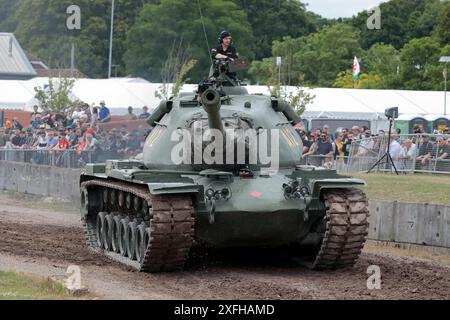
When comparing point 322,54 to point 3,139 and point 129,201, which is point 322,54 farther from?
point 129,201

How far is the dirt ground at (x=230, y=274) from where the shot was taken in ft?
47.3

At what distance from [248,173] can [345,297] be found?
354 cm

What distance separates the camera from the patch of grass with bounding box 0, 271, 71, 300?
13.1 m

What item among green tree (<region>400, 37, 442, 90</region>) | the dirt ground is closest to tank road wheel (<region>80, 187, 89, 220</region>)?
the dirt ground

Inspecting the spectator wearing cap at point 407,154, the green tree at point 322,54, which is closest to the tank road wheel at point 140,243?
the spectator wearing cap at point 407,154

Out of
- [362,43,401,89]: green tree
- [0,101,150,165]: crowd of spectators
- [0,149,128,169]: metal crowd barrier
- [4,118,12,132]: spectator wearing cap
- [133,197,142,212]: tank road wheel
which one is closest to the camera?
[133,197,142,212]: tank road wheel

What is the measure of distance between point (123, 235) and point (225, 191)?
7.99 feet

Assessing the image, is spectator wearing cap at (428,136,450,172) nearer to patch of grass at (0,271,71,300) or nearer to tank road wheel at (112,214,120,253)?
tank road wheel at (112,214,120,253)

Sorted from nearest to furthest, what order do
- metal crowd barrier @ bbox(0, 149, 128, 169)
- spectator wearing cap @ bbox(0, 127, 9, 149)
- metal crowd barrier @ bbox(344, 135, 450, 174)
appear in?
metal crowd barrier @ bbox(344, 135, 450, 174) → metal crowd barrier @ bbox(0, 149, 128, 169) → spectator wearing cap @ bbox(0, 127, 9, 149)

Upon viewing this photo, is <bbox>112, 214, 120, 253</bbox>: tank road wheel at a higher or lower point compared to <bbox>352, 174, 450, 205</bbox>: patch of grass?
lower

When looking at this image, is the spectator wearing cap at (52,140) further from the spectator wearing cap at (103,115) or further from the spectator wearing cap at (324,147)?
the spectator wearing cap at (324,147)

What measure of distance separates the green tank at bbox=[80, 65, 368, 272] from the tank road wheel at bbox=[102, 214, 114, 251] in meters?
0.02

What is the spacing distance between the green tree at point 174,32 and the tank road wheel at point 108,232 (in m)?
26.6

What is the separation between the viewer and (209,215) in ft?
53.6
